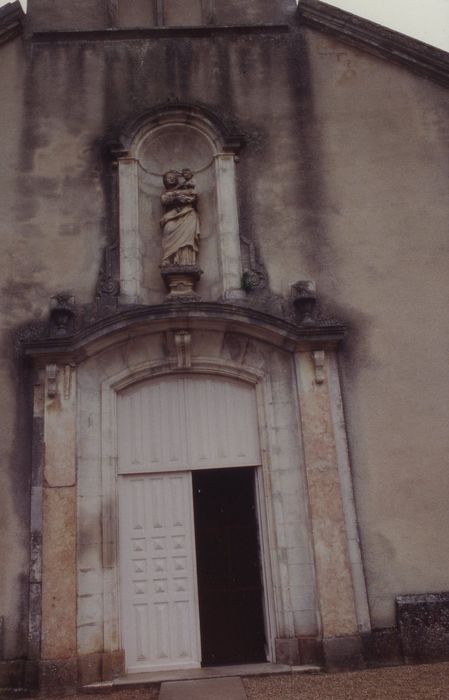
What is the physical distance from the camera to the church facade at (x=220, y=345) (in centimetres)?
712

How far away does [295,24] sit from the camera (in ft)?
31.2

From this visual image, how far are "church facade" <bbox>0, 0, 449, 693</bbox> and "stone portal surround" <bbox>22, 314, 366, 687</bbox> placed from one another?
0.02 m

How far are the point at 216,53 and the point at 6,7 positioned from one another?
2.91 meters

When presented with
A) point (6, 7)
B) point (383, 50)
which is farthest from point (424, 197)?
point (6, 7)

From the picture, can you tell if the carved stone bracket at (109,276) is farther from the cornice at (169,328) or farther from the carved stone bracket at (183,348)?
the carved stone bracket at (183,348)

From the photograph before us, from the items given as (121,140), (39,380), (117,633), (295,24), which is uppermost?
(295,24)

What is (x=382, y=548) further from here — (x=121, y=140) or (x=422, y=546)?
(x=121, y=140)

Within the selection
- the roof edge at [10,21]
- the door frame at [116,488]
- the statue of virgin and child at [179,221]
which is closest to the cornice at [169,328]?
the door frame at [116,488]

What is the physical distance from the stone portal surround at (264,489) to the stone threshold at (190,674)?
0.42 feet

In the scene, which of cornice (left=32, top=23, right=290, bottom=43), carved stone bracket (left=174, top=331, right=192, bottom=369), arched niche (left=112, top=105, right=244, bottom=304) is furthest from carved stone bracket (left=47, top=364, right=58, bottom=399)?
cornice (left=32, top=23, right=290, bottom=43)

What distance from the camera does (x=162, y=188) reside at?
895cm

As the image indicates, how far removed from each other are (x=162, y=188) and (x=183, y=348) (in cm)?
240

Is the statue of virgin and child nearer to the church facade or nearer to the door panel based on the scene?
the church facade

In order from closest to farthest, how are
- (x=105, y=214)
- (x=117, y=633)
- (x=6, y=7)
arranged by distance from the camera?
(x=117, y=633) → (x=105, y=214) → (x=6, y=7)
